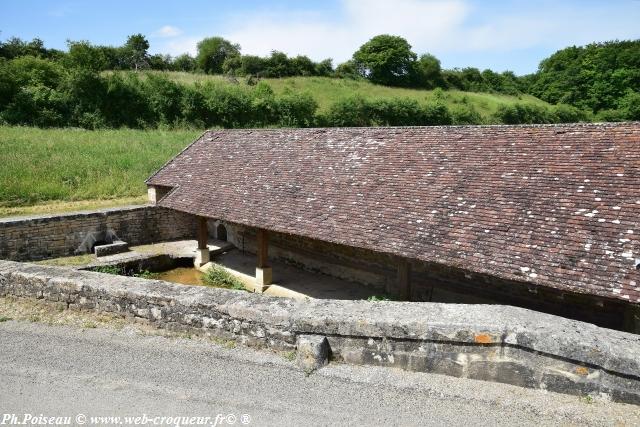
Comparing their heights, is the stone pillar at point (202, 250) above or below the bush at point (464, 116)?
below

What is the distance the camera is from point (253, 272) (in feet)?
41.3

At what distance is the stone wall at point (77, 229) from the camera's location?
12.2 meters

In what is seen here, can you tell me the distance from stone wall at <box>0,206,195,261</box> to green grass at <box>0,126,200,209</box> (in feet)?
8.58

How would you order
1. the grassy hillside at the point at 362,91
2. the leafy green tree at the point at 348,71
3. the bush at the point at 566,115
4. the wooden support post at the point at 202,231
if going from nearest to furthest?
the wooden support post at the point at 202,231 → the grassy hillside at the point at 362,91 → the bush at the point at 566,115 → the leafy green tree at the point at 348,71

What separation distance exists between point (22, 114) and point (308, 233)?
22.0 metres

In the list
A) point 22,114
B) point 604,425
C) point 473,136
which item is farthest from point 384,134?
point 22,114

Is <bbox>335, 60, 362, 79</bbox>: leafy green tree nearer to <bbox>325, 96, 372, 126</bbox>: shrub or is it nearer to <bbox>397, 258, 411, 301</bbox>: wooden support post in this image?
<bbox>325, 96, 372, 126</bbox>: shrub

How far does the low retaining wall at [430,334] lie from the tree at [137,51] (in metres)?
52.0

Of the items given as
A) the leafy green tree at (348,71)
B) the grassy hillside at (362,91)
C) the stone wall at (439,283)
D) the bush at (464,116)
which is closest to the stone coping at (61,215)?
the stone wall at (439,283)

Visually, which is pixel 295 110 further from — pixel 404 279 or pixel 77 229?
pixel 404 279

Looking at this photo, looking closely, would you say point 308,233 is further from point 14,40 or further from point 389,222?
point 14,40

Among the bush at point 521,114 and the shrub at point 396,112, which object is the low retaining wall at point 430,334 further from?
the bush at point 521,114

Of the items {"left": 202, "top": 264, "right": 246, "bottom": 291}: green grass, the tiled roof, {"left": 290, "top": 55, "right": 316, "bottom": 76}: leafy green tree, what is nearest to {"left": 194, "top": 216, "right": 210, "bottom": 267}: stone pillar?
{"left": 202, "top": 264, "right": 246, "bottom": 291}: green grass

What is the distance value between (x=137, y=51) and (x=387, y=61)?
29328 millimetres
